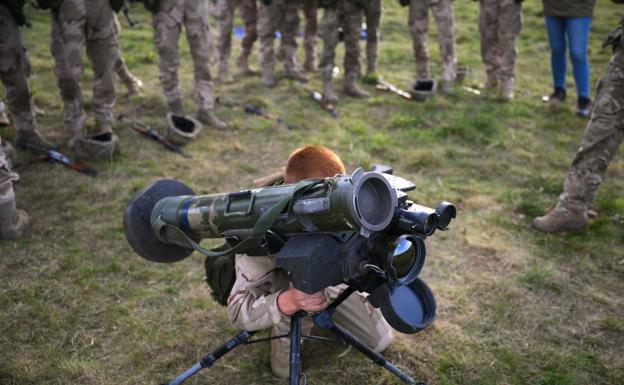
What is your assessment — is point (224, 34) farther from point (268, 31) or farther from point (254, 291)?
point (254, 291)

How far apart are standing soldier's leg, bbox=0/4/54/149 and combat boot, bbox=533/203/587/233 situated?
4.50 m

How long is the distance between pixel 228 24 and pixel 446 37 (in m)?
3.03

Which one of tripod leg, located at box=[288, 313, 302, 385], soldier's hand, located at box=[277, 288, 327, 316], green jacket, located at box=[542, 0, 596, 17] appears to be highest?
green jacket, located at box=[542, 0, 596, 17]

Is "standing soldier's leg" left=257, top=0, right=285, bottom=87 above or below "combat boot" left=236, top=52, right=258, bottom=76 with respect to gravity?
above

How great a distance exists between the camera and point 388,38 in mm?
11188

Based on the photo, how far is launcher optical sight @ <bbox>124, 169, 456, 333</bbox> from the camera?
1.81 meters

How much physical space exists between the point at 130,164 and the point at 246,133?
1502 millimetres

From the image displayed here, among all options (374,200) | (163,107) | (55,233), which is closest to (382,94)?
(163,107)

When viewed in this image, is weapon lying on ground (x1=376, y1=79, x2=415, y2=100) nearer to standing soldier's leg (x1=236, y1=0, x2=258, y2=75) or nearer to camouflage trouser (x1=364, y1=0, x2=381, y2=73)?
camouflage trouser (x1=364, y1=0, x2=381, y2=73)

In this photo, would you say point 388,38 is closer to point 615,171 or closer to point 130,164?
point 615,171

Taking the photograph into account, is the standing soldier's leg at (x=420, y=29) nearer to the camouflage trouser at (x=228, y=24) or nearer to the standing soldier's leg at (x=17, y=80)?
the camouflage trouser at (x=228, y=24)

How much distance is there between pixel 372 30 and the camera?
26.2 feet

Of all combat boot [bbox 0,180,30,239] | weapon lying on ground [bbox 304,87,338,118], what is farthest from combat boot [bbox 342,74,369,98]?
combat boot [bbox 0,180,30,239]

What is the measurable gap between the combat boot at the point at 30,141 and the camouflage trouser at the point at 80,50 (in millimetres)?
304
